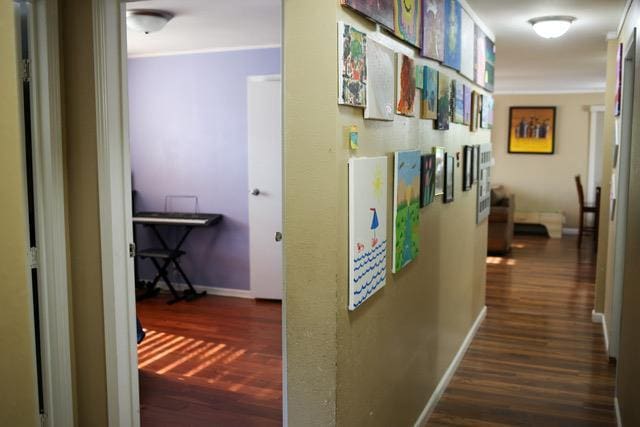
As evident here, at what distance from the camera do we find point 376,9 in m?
2.19

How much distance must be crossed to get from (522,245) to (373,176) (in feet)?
23.9

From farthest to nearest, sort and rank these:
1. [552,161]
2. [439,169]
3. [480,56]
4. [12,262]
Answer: [552,161], [480,56], [439,169], [12,262]

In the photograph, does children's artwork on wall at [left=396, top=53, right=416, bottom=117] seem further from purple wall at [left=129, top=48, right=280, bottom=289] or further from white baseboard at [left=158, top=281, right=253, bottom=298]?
white baseboard at [left=158, top=281, right=253, bottom=298]

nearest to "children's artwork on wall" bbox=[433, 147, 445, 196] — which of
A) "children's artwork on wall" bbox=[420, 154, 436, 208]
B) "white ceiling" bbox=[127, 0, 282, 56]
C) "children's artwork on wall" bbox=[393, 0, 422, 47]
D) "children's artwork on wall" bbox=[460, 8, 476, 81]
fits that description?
"children's artwork on wall" bbox=[420, 154, 436, 208]

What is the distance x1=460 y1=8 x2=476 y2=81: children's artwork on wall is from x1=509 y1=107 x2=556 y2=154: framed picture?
6718mm

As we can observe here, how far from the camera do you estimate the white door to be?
530cm

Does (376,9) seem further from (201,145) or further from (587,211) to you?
(587,211)

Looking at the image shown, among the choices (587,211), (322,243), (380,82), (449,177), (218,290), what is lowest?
(218,290)

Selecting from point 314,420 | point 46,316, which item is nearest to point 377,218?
point 314,420

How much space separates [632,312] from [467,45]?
1925 mm

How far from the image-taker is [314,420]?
2039 mm

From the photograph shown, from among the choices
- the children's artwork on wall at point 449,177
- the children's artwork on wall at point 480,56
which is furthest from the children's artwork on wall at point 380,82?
the children's artwork on wall at point 480,56

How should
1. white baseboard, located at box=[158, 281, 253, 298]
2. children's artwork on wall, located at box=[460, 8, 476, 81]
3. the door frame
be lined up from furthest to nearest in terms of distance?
white baseboard, located at box=[158, 281, 253, 298] → children's artwork on wall, located at box=[460, 8, 476, 81] → the door frame

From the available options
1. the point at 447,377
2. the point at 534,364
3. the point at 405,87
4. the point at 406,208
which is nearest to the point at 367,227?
the point at 406,208
